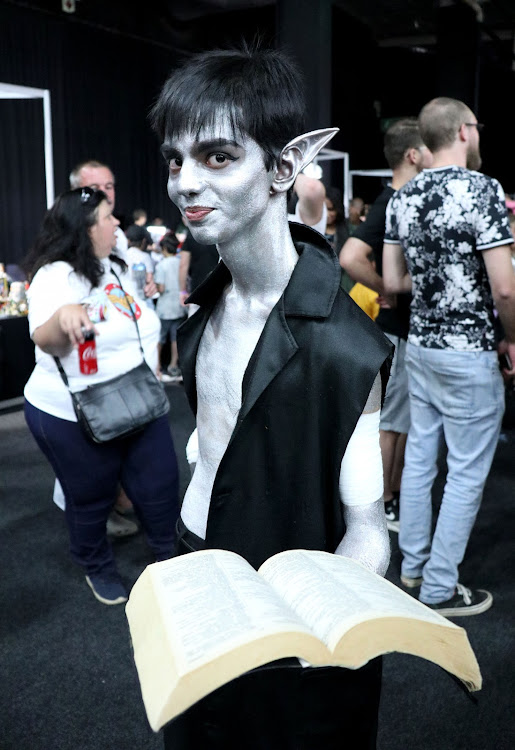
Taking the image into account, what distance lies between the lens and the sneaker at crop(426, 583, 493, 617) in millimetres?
2471

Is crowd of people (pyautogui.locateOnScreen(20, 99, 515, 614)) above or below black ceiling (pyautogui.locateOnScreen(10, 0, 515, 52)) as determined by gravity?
below

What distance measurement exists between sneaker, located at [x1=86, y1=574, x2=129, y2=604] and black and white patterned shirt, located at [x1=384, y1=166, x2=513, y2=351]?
139cm

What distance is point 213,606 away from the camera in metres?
0.69

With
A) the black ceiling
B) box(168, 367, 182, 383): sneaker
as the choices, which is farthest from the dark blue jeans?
the black ceiling

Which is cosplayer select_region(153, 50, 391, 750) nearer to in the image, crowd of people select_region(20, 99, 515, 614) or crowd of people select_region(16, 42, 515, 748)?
crowd of people select_region(16, 42, 515, 748)

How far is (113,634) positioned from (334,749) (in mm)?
1794

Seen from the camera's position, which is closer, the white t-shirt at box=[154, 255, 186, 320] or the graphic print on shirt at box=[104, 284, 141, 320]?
the graphic print on shirt at box=[104, 284, 141, 320]

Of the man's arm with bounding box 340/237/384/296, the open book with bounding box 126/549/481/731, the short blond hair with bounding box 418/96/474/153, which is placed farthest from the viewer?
the man's arm with bounding box 340/237/384/296

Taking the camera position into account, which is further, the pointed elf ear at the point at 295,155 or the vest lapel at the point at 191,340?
the vest lapel at the point at 191,340

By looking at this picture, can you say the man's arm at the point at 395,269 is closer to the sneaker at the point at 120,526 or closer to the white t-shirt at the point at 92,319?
the white t-shirt at the point at 92,319

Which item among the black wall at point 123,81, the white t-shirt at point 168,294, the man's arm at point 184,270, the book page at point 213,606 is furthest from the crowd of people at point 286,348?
the black wall at point 123,81

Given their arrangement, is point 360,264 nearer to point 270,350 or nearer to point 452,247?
point 452,247

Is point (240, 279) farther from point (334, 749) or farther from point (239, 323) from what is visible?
point (334, 749)

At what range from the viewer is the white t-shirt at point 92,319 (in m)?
2.33
